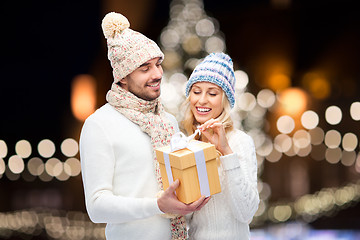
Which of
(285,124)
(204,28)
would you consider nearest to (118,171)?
(204,28)

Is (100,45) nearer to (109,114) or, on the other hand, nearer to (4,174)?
(4,174)

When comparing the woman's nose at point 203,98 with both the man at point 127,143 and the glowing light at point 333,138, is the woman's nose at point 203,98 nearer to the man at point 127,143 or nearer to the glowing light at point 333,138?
the man at point 127,143

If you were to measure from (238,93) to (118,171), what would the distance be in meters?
6.08

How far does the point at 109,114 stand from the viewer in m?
2.45

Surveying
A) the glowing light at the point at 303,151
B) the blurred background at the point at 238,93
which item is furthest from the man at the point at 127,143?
the glowing light at the point at 303,151

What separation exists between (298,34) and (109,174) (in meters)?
16.0

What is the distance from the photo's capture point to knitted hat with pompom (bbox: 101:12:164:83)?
2391mm

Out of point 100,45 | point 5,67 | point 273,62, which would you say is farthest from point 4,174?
point 273,62

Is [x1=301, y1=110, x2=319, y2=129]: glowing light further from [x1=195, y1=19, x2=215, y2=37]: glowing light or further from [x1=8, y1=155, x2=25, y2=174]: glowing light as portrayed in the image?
[x1=8, y1=155, x2=25, y2=174]: glowing light

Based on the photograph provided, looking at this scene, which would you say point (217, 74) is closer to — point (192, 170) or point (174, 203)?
point (192, 170)

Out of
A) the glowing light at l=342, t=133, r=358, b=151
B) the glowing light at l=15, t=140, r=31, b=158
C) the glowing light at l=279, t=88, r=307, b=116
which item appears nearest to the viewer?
the glowing light at l=279, t=88, r=307, b=116

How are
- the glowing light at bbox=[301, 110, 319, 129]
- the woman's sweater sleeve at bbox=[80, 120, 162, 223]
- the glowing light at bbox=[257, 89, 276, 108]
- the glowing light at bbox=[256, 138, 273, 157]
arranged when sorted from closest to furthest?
1. the woman's sweater sleeve at bbox=[80, 120, 162, 223]
2. the glowing light at bbox=[256, 138, 273, 157]
3. the glowing light at bbox=[257, 89, 276, 108]
4. the glowing light at bbox=[301, 110, 319, 129]

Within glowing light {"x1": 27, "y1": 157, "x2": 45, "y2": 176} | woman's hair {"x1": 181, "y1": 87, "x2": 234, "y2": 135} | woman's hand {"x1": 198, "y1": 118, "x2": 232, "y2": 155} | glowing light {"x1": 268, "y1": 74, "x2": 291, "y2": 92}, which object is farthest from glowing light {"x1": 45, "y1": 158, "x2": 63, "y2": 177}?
woman's hand {"x1": 198, "y1": 118, "x2": 232, "y2": 155}

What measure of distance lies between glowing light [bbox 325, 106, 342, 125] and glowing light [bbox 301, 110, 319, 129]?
36 centimetres
